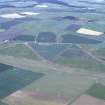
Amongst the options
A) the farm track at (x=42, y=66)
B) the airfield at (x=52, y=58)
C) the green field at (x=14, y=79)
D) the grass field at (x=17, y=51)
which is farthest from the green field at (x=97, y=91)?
the grass field at (x=17, y=51)

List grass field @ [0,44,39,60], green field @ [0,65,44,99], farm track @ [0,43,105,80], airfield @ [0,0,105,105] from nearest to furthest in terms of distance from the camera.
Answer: airfield @ [0,0,105,105] < green field @ [0,65,44,99] < farm track @ [0,43,105,80] < grass field @ [0,44,39,60]

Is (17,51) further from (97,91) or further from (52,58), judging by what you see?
(97,91)

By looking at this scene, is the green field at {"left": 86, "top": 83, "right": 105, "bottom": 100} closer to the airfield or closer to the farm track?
the airfield

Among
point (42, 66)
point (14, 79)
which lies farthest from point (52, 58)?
point (14, 79)

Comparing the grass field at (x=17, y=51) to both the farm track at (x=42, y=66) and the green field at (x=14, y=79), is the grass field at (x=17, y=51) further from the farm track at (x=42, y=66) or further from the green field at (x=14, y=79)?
the green field at (x=14, y=79)

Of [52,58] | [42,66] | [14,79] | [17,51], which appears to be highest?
[14,79]

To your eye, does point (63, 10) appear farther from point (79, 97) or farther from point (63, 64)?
point (79, 97)

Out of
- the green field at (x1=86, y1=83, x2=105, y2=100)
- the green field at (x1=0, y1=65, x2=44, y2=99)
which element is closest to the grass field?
the green field at (x1=0, y1=65, x2=44, y2=99)

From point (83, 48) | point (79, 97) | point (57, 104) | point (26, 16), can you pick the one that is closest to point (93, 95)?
point (79, 97)
